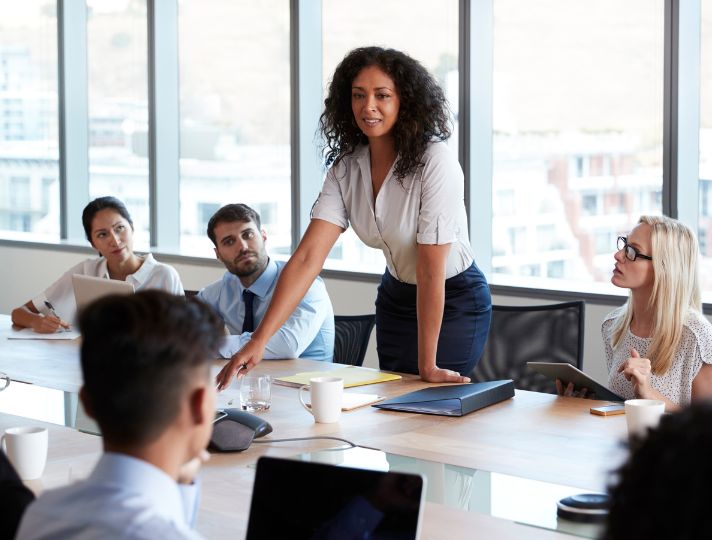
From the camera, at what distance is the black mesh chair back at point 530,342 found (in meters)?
3.39

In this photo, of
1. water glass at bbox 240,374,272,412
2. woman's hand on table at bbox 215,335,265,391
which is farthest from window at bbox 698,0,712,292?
water glass at bbox 240,374,272,412

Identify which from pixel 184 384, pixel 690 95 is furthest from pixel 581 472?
pixel 690 95

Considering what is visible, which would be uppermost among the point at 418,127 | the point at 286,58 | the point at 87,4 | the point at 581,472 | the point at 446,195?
the point at 87,4

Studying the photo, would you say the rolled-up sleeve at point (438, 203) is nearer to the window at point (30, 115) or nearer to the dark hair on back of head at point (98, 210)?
the dark hair on back of head at point (98, 210)

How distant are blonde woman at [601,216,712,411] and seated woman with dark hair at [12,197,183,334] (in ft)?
6.20

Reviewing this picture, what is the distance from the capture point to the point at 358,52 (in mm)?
3078

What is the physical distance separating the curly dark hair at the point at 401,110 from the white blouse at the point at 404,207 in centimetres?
4

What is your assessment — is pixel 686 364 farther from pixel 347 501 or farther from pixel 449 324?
pixel 347 501

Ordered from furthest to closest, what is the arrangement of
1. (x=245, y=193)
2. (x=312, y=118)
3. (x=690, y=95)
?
(x=245, y=193), (x=312, y=118), (x=690, y=95)

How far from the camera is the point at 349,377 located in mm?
2930

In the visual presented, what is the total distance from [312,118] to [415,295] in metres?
3.07

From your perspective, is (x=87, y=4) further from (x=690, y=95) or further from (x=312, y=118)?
(x=690, y=95)

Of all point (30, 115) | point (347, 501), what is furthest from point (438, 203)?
point (30, 115)

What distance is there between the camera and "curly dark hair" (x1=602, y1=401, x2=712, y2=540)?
65cm
